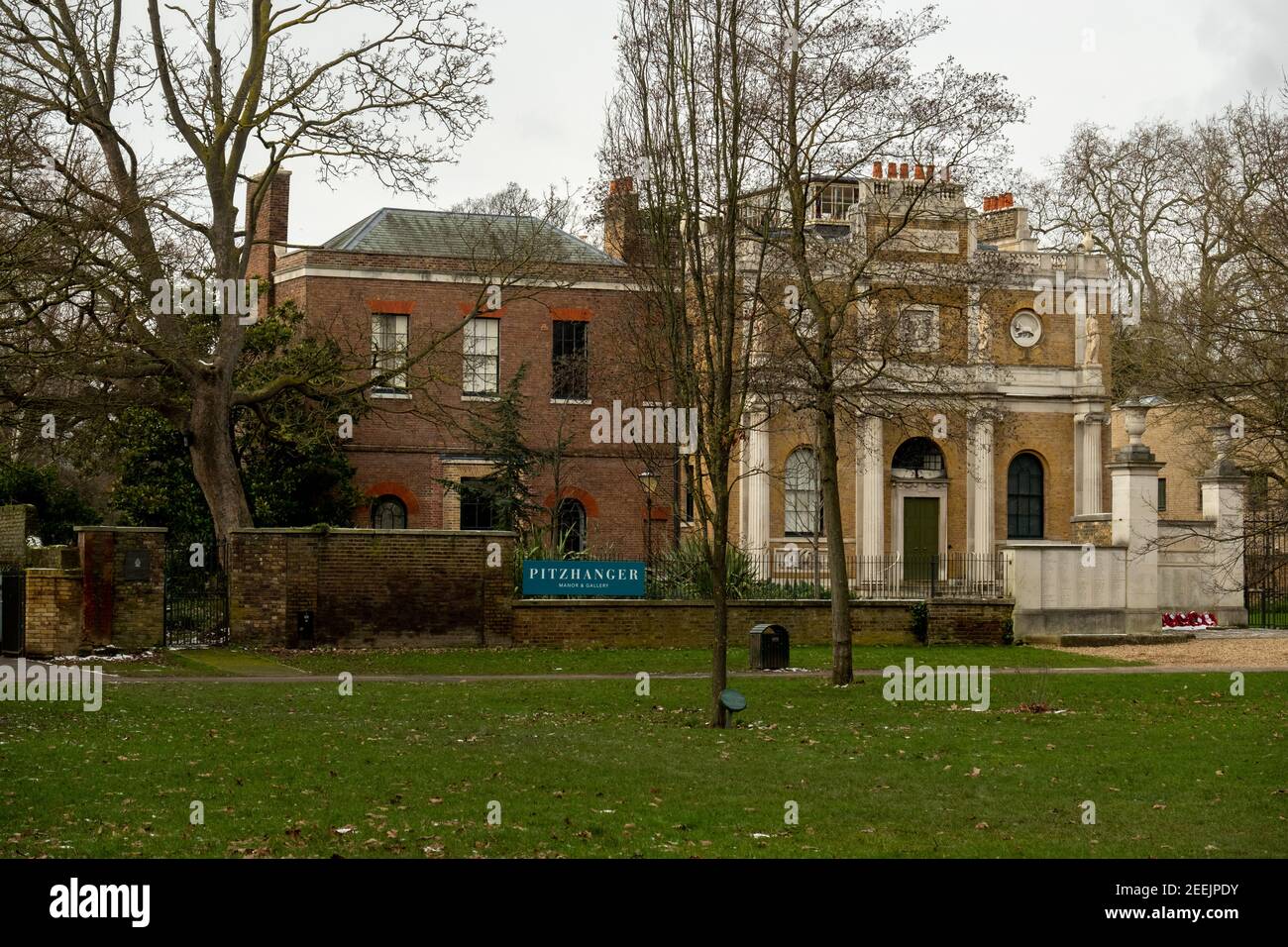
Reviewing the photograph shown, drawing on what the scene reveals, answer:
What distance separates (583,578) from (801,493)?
45.2ft

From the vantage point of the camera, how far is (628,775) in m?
13.2

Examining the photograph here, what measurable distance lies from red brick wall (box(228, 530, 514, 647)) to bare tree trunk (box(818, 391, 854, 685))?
7.80 m

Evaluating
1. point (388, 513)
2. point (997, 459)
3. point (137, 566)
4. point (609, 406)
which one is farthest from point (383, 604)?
point (997, 459)

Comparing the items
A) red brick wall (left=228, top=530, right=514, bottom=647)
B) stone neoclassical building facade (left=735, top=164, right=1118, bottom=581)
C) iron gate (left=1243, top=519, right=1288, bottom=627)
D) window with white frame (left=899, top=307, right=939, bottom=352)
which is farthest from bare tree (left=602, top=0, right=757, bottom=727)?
stone neoclassical building facade (left=735, top=164, right=1118, bottom=581)

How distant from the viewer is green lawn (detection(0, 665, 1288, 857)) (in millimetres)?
10336

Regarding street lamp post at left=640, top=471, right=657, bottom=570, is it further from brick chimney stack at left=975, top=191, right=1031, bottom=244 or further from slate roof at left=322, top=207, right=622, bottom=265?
brick chimney stack at left=975, top=191, right=1031, bottom=244

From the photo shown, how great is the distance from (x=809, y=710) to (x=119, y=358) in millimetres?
14942

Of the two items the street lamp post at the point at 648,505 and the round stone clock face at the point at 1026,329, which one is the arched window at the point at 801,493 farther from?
the round stone clock face at the point at 1026,329

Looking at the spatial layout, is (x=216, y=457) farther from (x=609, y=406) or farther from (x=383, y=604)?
(x=609, y=406)

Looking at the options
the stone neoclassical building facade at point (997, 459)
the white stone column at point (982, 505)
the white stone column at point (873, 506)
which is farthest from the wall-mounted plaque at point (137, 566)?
the white stone column at point (982, 505)

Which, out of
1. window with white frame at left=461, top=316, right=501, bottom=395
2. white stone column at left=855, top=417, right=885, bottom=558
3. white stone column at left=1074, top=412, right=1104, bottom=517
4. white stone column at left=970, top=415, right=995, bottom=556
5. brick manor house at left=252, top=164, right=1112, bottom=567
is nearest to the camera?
brick manor house at left=252, top=164, right=1112, bottom=567

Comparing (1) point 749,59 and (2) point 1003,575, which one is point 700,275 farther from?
(2) point 1003,575

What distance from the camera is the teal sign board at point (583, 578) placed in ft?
93.5
